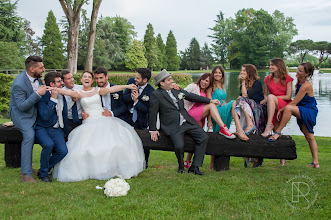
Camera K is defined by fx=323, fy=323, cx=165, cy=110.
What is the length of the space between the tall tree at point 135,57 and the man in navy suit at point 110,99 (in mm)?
56839

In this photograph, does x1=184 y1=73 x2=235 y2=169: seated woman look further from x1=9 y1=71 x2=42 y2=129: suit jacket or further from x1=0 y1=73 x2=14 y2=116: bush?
x1=0 y1=73 x2=14 y2=116: bush

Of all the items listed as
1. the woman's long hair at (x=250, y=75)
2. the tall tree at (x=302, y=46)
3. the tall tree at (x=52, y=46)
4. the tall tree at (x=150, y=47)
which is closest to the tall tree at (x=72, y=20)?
the woman's long hair at (x=250, y=75)

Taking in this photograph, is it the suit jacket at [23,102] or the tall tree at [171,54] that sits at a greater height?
the tall tree at [171,54]

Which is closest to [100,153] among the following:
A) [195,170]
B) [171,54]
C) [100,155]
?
[100,155]

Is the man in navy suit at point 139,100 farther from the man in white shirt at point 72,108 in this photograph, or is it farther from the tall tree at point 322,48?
the tall tree at point 322,48

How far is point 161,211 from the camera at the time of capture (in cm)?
394

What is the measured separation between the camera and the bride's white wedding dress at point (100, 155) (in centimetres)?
534

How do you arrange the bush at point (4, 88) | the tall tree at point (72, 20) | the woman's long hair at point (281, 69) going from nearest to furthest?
the woman's long hair at point (281, 69) < the bush at point (4, 88) < the tall tree at point (72, 20)

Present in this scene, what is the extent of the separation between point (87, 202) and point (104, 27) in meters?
57.5

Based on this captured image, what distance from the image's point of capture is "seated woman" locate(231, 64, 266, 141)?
629cm

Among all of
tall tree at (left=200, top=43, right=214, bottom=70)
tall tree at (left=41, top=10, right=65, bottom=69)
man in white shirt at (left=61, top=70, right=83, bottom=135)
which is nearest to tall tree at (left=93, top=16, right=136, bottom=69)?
tall tree at (left=41, top=10, right=65, bottom=69)

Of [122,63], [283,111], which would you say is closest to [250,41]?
[122,63]

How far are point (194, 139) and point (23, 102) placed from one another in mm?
2996

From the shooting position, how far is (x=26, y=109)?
5301 mm
